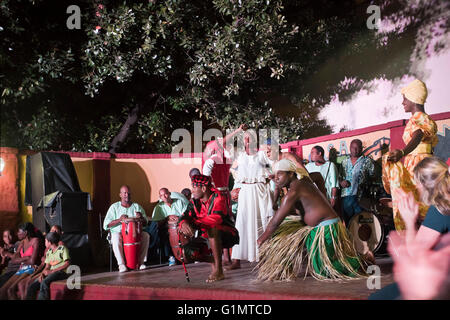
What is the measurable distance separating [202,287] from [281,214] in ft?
3.70

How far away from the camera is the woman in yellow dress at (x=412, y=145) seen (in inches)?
205

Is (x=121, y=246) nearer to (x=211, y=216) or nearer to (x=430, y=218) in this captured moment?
(x=211, y=216)

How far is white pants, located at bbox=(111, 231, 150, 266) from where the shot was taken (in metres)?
7.91

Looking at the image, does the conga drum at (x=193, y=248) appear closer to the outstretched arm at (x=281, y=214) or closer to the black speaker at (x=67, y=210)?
the outstretched arm at (x=281, y=214)

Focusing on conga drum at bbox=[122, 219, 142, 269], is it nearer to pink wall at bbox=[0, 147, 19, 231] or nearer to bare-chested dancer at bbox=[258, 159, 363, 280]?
pink wall at bbox=[0, 147, 19, 231]

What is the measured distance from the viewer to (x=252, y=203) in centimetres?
759

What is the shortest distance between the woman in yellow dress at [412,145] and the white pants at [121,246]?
4063 millimetres

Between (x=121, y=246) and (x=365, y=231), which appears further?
(x=121, y=246)

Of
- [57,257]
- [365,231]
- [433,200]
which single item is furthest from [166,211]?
[433,200]

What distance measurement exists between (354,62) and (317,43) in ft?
3.99

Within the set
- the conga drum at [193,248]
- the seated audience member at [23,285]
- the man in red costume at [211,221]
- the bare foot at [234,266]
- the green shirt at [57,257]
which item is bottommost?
the seated audience member at [23,285]

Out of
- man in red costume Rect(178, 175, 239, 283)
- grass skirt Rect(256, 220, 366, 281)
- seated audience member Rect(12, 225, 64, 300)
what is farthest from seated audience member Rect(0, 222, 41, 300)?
grass skirt Rect(256, 220, 366, 281)

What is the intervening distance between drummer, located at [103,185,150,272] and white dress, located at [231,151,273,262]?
1525 millimetres

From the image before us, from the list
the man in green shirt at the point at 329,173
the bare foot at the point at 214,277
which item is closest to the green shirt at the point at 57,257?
the bare foot at the point at 214,277
